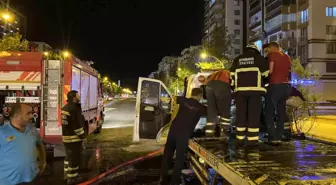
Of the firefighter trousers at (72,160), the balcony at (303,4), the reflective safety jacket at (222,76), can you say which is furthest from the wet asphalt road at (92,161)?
the balcony at (303,4)

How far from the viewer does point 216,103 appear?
6.98m

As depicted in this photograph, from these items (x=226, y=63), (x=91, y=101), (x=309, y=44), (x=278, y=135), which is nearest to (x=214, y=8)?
(x=309, y=44)

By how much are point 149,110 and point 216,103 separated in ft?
9.81

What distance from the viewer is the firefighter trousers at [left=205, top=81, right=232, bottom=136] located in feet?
22.5

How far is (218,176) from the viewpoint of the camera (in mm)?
4672

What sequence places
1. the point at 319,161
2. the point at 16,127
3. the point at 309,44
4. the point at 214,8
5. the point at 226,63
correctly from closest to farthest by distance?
the point at 16,127, the point at 319,161, the point at 226,63, the point at 309,44, the point at 214,8

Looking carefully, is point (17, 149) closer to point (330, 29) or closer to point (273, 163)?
point (273, 163)

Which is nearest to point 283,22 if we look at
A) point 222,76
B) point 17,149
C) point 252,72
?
point 222,76

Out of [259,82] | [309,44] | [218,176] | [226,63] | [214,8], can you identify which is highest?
[214,8]

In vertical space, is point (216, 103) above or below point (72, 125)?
above

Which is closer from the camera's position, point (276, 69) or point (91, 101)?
point (276, 69)

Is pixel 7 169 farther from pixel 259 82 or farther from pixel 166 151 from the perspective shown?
pixel 259 82

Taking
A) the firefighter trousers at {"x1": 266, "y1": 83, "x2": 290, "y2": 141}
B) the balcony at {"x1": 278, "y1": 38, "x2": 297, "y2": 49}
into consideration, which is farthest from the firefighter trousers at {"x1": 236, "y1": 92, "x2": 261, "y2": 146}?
the balcony at {"x1": 278, "y1": 38, "x2": 297, "y2": 49}

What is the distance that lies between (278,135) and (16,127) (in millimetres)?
4025
